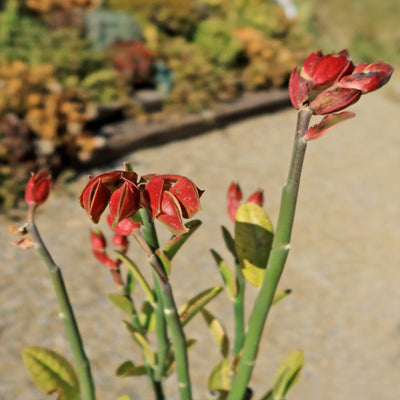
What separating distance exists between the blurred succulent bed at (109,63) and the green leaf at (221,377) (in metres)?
2.75

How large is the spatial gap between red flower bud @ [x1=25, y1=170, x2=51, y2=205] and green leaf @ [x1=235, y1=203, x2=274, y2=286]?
38 centimetres

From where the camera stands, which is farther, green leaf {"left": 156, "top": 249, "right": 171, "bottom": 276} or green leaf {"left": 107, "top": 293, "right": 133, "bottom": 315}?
green leaf {"left": 107, "top": 293, "right": 133, "bottom": 315}

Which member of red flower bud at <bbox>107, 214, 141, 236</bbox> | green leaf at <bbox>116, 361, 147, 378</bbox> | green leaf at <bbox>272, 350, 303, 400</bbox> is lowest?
green leaf at <bbox>272, 350, 303, 400</bbox>

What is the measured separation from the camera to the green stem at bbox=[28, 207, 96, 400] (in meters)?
0.92

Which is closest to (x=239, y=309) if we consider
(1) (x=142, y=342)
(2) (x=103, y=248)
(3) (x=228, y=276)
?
(3) (x=228, y=276)

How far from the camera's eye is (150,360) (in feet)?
4.27

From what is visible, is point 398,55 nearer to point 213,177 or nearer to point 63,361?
point 213,177

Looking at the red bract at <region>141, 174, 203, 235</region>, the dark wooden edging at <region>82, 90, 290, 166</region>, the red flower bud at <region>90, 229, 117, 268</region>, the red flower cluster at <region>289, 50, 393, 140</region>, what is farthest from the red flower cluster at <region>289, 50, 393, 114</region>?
the dark wooden edging at <region>82, 90, 290, 166</region>

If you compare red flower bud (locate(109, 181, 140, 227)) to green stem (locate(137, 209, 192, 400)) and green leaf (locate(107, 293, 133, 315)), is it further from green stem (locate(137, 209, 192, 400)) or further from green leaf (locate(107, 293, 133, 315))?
green leaf (locate(107, 293, 133, 315))

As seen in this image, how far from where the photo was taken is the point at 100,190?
28.9 inches

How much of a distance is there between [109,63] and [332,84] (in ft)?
17.0

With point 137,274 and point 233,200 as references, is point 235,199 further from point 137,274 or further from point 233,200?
point 137,274

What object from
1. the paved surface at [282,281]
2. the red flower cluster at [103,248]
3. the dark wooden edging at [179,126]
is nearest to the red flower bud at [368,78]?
the red flower cluster at [103,248]

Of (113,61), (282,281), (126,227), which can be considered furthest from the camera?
(113,61)
